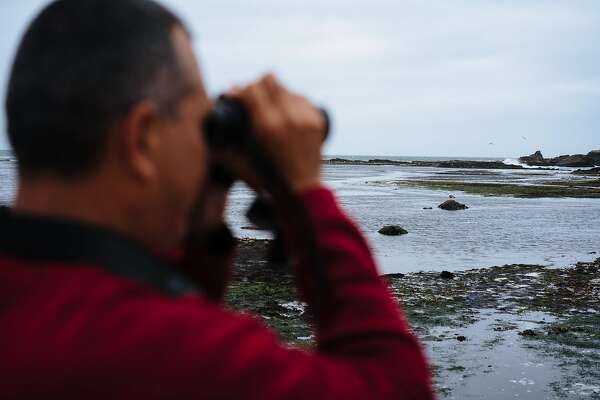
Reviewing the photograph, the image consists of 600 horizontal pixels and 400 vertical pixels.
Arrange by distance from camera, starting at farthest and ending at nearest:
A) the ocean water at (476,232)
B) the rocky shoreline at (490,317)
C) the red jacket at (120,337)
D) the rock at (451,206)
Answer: the rock at (451,206) < the ocean water at (476,232) < the rocky shoreline at (490,317) < the red jacket at (120,337)

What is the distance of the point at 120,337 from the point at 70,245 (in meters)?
0.20

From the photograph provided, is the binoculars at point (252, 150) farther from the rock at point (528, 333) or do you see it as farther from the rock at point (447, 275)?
the rock at point (447, 275)

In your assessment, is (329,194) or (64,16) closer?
(64,16)

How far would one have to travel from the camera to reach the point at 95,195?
44.8 inches

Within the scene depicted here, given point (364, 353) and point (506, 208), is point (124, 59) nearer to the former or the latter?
point (364, 353)

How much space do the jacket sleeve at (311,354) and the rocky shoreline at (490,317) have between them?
6.98 metres

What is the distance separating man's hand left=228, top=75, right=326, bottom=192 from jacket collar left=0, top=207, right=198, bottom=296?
0.38 m

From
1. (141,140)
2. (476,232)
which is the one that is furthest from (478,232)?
(141,140)

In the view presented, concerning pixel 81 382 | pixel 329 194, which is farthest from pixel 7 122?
pixel 329 194

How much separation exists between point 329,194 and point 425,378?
45 centimetres

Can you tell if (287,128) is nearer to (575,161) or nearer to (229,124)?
(229,124)

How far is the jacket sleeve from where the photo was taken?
38.9 inches

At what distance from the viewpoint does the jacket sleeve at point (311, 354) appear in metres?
0.99

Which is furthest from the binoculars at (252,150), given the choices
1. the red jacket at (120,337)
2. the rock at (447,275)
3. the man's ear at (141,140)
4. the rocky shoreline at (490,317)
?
the rock at (447,275)
